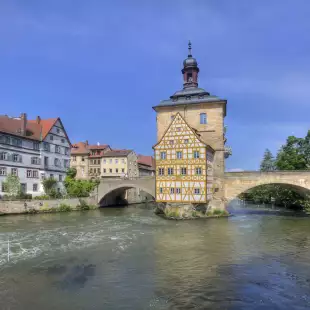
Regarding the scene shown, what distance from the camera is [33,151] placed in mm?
40812

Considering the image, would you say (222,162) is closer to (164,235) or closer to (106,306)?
(164,235)

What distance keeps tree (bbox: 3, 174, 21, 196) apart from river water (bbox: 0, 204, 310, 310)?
12489 mm

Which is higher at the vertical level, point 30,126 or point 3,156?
point 30,126

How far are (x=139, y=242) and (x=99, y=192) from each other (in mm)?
25873

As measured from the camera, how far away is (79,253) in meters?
16.4

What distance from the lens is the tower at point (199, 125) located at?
107ft

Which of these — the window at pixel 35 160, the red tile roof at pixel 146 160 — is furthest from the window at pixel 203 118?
the red tile roof at pixel 146 160

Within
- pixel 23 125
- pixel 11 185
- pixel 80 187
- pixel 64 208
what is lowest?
pixel 64 208

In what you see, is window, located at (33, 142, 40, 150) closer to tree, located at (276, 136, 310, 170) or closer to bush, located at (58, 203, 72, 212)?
bush, located at (58, 203, 72, 212)

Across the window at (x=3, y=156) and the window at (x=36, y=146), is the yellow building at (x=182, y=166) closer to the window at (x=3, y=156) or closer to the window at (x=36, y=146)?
the window at (x=36, y=146)

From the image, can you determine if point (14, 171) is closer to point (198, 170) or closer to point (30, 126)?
point (30, 126)

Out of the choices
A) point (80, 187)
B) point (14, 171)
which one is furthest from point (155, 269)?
point (80, 187)

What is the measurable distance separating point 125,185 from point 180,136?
45.2 ft

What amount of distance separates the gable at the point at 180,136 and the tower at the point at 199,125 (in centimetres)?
11
